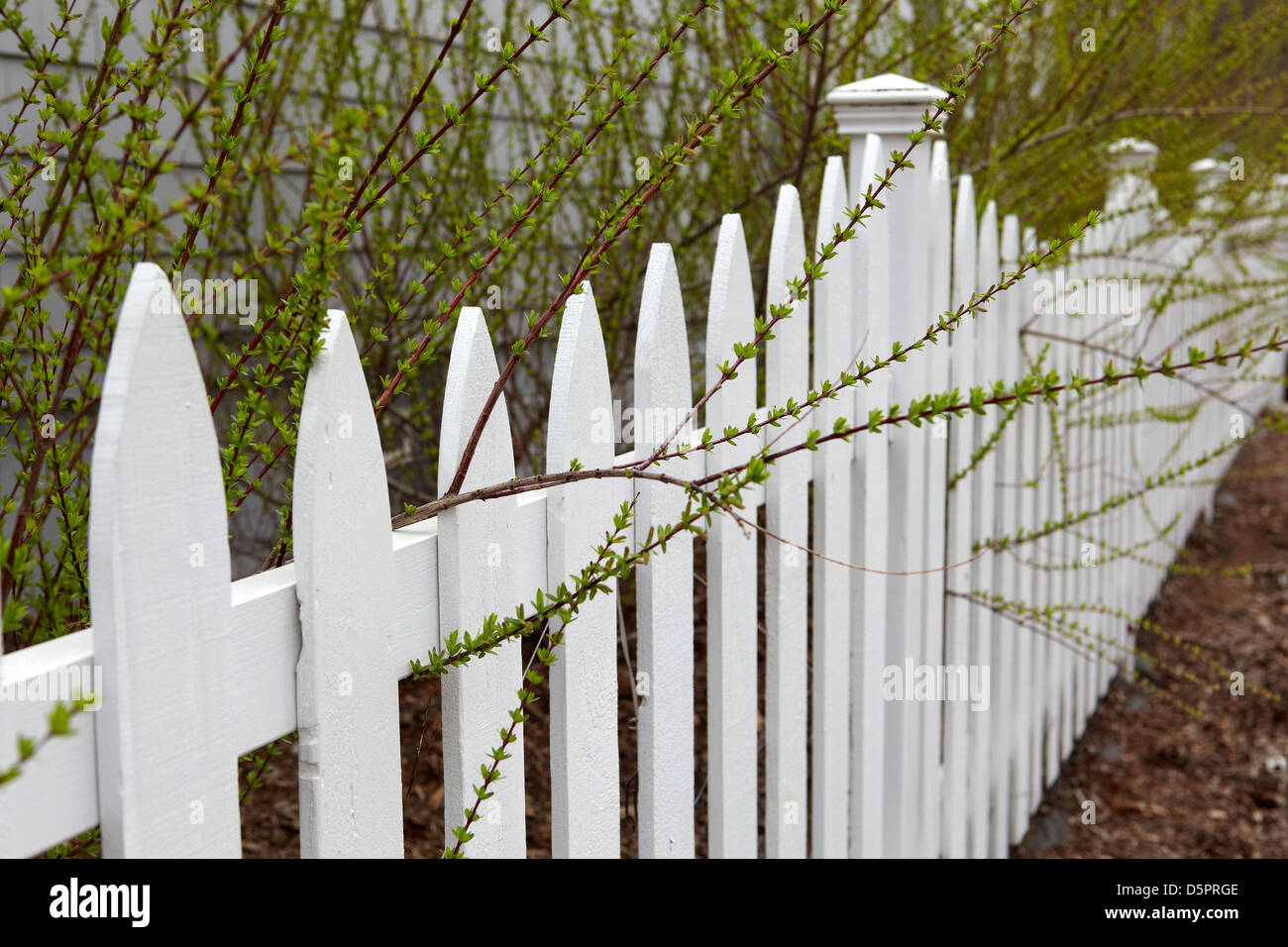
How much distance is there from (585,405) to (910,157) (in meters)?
1.15

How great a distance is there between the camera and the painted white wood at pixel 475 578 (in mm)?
1227

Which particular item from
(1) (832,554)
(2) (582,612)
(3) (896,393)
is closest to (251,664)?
(2) (582,612)

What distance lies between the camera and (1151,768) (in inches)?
145

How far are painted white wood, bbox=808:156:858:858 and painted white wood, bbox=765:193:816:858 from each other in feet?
0.19

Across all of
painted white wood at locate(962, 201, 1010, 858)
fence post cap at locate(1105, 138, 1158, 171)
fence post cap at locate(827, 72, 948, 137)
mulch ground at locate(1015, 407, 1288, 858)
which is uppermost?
fence post cap at locate(1105, 138, 1158, 171)

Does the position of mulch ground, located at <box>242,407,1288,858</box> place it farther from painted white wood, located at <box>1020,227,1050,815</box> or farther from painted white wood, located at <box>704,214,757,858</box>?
painted white wood, located at <box>704,214,757,858</box>

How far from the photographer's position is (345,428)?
1087 millimetres

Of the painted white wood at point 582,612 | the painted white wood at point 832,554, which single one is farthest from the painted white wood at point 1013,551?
the painted white wood at point 582,612

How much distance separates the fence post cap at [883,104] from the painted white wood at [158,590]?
5.05 ft

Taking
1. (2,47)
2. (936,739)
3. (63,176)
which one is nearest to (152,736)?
(63,176)

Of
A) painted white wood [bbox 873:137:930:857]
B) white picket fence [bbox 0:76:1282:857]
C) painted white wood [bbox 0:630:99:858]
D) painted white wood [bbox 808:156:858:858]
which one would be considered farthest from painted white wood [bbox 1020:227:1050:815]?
painted white wood [bbox 0:630:99:858]

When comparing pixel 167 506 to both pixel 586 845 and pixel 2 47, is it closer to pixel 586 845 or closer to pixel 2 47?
pixel 586 845

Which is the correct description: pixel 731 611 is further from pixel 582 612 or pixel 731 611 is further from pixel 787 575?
pixel 582 612

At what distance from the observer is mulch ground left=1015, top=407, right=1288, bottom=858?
10.6ft
